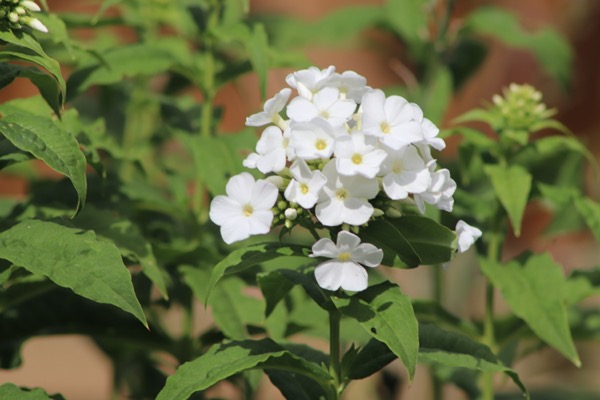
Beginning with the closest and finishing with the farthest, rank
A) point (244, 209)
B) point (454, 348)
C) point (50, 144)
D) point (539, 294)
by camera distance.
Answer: point (244, 209) < point (50, 144) < point (454, 348) < point (539, 294)

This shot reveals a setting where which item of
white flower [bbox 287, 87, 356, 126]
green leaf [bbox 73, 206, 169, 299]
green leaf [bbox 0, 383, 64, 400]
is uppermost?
white flower [bbox 287, 87, 356, 126]

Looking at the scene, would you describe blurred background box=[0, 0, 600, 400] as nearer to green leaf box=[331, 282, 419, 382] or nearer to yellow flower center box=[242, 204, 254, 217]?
green leaf box=[331, 282, 419, 382]

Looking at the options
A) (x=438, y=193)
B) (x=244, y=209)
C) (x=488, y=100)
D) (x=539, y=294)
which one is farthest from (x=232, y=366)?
(x=488, y=100)

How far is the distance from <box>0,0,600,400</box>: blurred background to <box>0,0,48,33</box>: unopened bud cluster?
9.76 feet

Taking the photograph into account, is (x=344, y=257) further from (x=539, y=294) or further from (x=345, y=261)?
(x=539, y=294)

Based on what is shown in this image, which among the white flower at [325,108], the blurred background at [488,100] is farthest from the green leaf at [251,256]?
the blurred background at [488,100]

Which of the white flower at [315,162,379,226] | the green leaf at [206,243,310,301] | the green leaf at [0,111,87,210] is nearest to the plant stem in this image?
the green leaf at [206,243,310,301]

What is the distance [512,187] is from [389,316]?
0.86 meters

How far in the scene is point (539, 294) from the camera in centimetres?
267

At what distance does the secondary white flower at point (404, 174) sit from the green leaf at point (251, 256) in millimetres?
253

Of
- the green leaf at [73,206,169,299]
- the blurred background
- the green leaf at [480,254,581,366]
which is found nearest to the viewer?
the green leaf at [73,206,169,299]

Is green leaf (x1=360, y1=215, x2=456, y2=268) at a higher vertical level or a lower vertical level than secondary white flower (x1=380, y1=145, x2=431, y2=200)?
lower

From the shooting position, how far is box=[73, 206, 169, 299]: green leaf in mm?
2375

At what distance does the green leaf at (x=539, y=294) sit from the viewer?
Result: 99.2 inches
